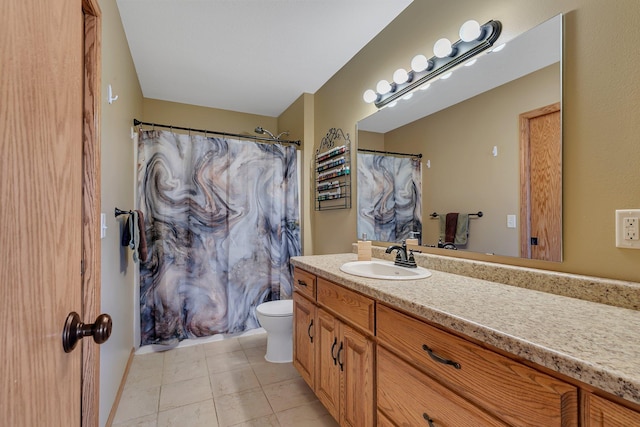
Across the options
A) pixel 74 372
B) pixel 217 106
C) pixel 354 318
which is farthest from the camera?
pixel 217 106

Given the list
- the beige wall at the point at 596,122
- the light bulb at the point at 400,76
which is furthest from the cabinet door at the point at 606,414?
the light bulb at the point at 400,76

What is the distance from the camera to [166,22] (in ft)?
6.48

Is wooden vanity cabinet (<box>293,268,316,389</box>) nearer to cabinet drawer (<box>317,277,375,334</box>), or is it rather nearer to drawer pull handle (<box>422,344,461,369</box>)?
cabinet drawer (<box>317,277,375,334</box>)

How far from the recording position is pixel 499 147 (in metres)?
1.38

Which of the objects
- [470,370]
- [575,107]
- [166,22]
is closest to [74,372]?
[470,370]

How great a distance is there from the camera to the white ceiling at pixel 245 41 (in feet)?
6.07

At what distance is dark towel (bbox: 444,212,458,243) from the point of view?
1.60 metres

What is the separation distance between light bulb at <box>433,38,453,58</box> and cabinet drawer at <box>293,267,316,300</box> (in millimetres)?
1396

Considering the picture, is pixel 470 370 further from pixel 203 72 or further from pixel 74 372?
pixel 203 72

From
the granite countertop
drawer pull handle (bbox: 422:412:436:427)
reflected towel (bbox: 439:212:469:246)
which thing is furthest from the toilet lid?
drawer pull handle (bbox: 422:412:436:427)

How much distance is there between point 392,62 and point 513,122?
98cm

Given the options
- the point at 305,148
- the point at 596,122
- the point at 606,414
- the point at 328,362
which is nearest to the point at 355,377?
the point at 328,362

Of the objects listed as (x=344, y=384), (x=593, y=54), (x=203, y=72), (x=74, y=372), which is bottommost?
(x=344, y=384)

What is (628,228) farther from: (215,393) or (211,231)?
(211,231)
